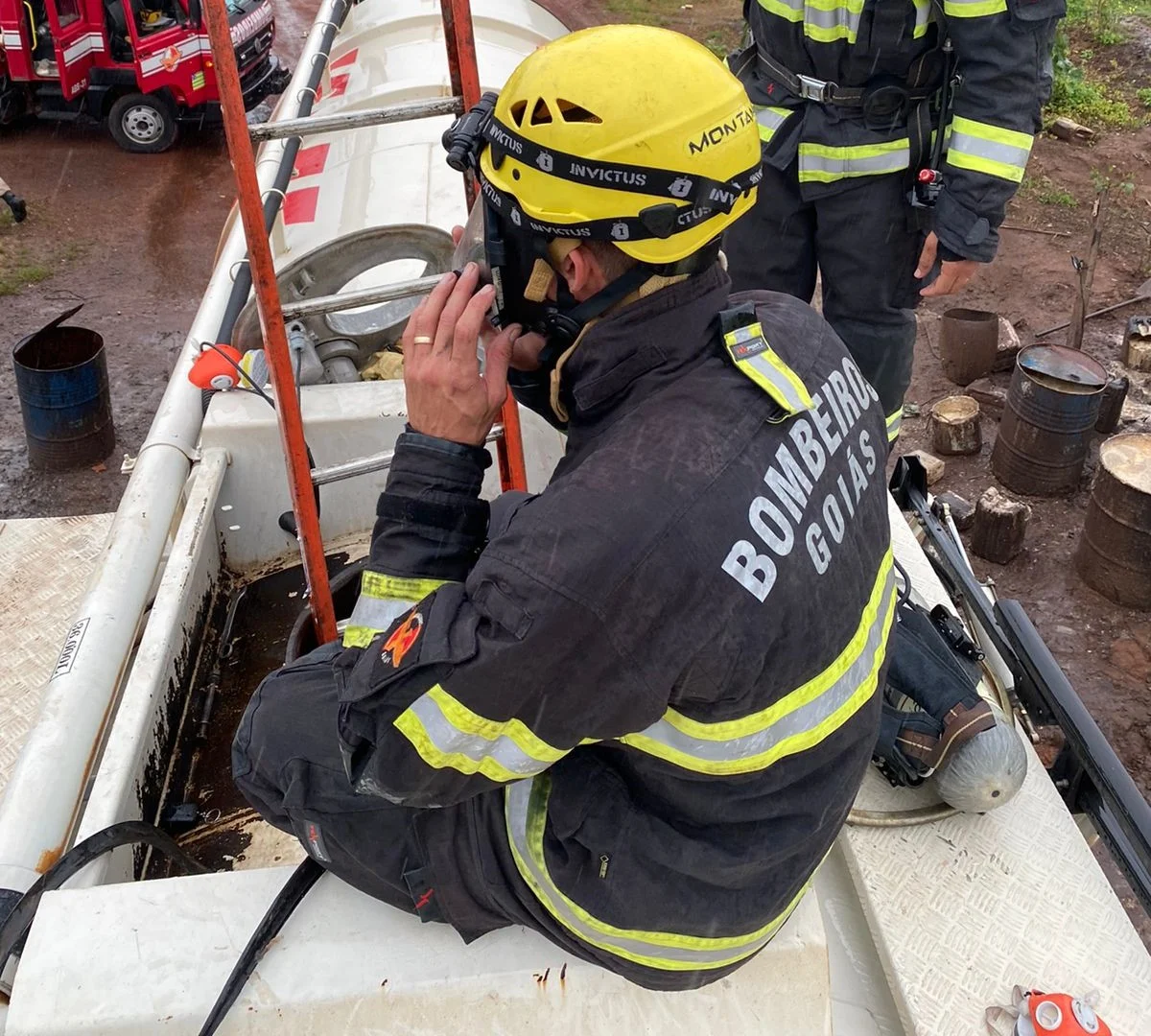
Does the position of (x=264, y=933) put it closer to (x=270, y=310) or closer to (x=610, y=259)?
(x=610, y=259)

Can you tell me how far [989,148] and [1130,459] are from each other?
2.42m

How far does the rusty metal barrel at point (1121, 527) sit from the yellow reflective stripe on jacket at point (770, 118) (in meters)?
2.44

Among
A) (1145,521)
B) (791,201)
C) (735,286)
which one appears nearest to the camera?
(791,201)

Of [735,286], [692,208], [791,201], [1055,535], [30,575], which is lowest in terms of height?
[1055,535]

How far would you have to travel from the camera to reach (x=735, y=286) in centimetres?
335

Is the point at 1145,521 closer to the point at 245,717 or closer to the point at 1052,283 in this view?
the point at 1052,283

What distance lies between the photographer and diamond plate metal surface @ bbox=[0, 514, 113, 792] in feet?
10.7

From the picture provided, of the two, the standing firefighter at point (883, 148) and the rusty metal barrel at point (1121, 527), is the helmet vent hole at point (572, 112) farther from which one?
the rusty metal barrel at point (1121, 527)

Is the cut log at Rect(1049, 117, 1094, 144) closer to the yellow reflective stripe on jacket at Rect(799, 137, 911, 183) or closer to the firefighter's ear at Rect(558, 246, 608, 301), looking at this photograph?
the yellow reflective stripe on jacket at Rect(799, 137, 911, 183)

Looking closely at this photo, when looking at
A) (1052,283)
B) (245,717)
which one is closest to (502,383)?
(245,717)

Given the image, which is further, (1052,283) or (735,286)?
(1052,283)

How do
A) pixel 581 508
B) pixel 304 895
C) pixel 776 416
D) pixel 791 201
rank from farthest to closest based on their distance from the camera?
pixel 791 201 → pixel 304 895 → pixel 776 416 → pixel 581 508

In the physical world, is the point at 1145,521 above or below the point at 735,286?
below

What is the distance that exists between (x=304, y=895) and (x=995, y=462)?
458 cm
